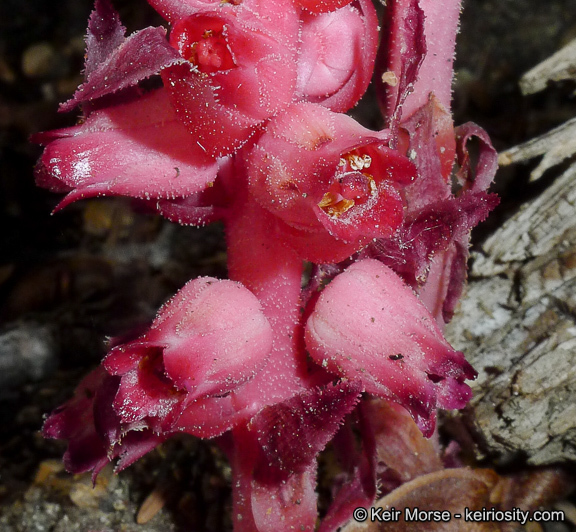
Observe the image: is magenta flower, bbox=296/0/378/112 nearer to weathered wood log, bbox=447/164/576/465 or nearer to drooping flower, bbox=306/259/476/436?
drooping flower, bbox=306/259/476/436

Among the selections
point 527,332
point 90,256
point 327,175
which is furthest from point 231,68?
point 90,256

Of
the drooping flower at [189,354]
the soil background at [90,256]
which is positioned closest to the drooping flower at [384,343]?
the drooping flower at [189,354]

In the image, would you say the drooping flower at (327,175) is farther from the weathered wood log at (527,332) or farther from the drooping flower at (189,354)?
the weathered wood log at (527,332)

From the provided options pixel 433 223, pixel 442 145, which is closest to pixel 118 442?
pixel 433 223

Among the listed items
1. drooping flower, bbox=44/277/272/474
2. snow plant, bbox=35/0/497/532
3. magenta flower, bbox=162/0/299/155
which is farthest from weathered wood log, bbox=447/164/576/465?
magenta flower, bbox=162/0/299/155

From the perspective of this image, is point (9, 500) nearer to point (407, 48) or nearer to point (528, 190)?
point (407, 48)
